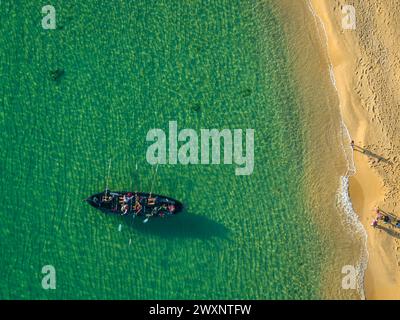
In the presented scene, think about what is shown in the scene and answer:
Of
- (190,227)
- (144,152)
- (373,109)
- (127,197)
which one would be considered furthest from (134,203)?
(373,109)

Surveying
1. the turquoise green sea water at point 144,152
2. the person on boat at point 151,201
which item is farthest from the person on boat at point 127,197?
the person on boat at point 151,201

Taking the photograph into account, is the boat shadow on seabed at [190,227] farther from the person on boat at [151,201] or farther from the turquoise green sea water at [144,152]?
the person on boat at [151,201]

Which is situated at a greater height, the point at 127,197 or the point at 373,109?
the point at 373,109

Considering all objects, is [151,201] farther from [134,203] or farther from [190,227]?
[190,227]

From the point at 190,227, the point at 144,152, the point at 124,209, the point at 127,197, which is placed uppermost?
the point at 144,152

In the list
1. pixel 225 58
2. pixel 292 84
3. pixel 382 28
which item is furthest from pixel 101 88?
pixel 382 28

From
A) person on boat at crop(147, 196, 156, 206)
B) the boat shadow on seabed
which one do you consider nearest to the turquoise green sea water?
the boat shadow on seabed
